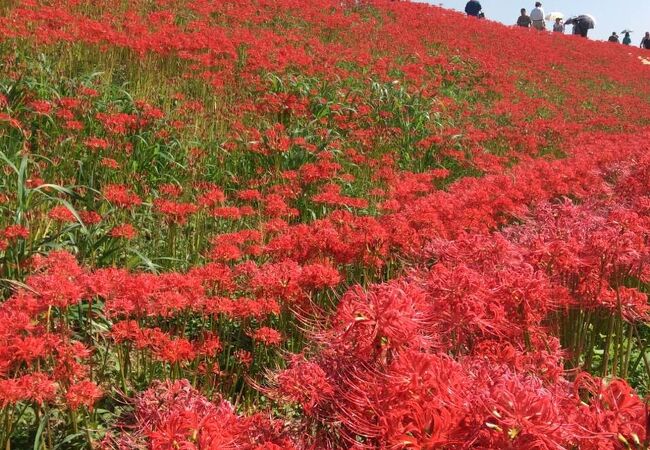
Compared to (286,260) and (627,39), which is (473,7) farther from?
(286,260)

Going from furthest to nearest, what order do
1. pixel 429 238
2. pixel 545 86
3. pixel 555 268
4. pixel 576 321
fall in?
pixel 545 86, pixel 429 238, pixel 576 321, pixel 555 268

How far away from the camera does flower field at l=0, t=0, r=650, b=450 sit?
1681 millimetres

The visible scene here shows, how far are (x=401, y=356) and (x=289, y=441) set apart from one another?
0.37 m

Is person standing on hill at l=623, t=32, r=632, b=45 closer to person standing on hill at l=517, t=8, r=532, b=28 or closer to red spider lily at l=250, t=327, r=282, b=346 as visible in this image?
person standing on hill at l=517, t=8, r=532, b=28

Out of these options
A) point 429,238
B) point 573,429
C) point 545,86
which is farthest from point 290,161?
point 545,86

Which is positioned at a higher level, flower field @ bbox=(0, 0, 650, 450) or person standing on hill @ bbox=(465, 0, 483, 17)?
person standing on hill @ bbox=(465, 0, 483, 17)

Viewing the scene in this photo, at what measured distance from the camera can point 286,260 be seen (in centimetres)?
333

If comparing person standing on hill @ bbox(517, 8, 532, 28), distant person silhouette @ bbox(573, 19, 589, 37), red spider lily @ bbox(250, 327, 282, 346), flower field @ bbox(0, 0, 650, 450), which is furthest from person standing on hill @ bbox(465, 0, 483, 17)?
red spider lily @ bbox(250, 327, 282, 346)

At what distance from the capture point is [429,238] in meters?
3.88

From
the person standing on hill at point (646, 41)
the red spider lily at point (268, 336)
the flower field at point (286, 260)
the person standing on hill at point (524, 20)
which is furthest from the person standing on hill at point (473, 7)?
the red spider lily at point (268, 336)

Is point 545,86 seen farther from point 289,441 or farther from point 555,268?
point 289,441

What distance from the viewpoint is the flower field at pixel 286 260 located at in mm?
1681

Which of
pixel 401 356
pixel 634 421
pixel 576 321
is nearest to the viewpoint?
pixel 634 421

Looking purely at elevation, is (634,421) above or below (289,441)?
above
